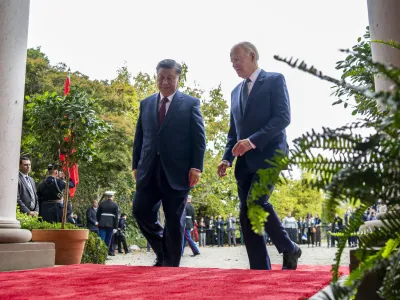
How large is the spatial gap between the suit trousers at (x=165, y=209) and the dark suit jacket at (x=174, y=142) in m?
0.08

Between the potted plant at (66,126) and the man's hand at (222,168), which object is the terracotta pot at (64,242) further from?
the man's hand at (222,168)

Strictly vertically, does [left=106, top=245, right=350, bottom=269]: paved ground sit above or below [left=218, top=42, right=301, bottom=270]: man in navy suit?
below

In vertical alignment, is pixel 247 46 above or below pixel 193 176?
above

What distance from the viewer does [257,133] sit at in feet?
15.9

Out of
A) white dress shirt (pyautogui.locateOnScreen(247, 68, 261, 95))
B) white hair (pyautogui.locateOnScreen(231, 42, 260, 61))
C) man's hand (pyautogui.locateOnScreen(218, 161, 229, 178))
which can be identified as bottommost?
man's hand (pyautogui.locateOnScreen(218, 161, 229, 178))

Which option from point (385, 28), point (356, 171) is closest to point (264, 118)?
point (385, 28)

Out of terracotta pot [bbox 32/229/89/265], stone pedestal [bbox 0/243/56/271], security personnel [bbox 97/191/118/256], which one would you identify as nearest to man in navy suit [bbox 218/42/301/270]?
stone pedestal [bbox 0/243/56/271]

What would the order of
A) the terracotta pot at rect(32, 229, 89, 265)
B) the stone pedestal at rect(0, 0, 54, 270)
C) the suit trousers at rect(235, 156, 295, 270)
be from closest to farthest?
1. the suit trousers at rect(235, 156, 295, 270)
2. the stone pedestal at rect(0, 0, 54, 270)
3. the terracotta pot at rect(32, 229, 89, 265)

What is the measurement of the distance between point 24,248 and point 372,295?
415 cm

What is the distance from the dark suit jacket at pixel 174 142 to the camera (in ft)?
17.7

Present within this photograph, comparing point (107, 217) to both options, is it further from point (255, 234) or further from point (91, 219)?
point (255, 234)

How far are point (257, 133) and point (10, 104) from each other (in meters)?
2.86

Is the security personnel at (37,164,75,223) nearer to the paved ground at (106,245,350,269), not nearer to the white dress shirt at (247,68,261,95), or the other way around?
the paved ground at (106,245,350,269)

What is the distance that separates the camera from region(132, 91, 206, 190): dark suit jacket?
5.39m
